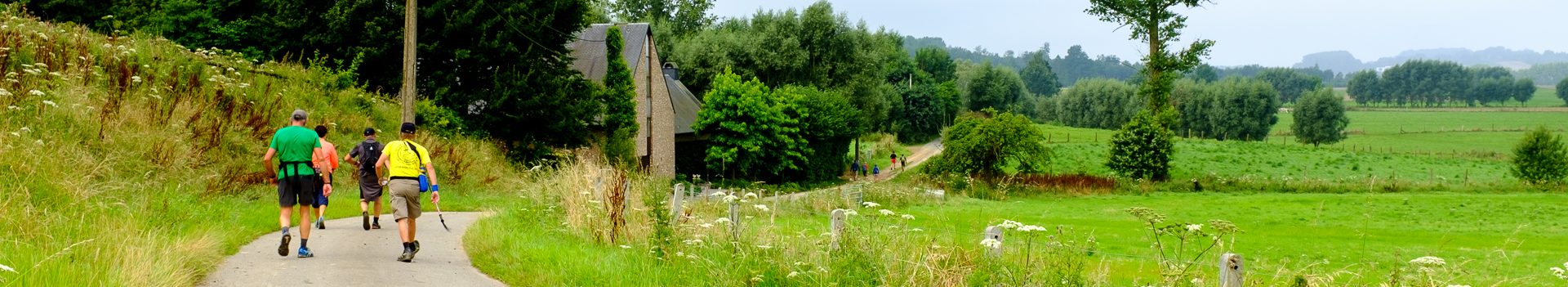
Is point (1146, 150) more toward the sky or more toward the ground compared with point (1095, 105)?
more toward the ground

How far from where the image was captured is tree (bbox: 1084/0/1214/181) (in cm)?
4769

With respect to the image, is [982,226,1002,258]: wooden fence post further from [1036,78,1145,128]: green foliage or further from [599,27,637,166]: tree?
[1036,78,1145,128]: green foliage

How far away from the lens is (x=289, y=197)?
1056 cm

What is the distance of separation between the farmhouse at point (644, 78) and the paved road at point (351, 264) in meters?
27.0

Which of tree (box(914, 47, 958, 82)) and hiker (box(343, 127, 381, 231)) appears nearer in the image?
hiker (box(343, 127, 381, 231))

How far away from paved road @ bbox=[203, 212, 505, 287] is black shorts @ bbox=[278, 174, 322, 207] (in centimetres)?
52

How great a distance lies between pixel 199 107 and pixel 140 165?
4219mm

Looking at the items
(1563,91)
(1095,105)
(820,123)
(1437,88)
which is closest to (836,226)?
(820,123)

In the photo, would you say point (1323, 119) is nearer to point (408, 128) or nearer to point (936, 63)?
point (936, 63)

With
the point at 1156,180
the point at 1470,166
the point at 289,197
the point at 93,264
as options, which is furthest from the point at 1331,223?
the point at 1470,166

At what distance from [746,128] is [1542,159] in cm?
3522

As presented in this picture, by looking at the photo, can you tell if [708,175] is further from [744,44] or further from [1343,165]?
[1343,165]

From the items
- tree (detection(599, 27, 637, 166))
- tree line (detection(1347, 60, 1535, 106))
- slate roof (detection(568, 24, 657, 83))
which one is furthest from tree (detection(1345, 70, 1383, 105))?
tree (detection(599, 27, 637, 166))

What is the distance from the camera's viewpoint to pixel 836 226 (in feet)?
29.3
